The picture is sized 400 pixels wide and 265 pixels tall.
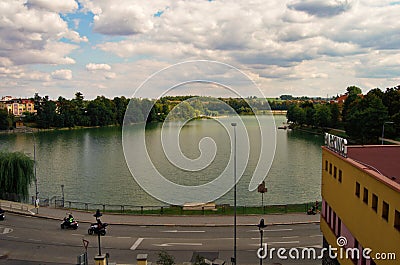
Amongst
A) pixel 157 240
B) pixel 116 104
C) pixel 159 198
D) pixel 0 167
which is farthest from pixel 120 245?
pixel 116 104

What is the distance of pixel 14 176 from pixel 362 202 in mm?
36708

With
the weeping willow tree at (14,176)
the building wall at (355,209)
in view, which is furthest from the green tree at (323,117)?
the building wall at (355,209)

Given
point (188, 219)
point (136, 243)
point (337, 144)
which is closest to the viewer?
point (337, 144)

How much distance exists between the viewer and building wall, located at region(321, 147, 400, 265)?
13334 mm

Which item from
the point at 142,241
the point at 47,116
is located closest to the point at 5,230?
the point at 142,241

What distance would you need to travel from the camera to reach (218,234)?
26891 mm

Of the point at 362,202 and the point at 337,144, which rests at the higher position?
the point at 337,144

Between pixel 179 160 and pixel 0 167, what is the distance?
30.5 m

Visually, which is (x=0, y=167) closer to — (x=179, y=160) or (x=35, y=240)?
(x=35, y=240)

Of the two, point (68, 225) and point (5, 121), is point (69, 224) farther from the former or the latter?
point (5, 121)

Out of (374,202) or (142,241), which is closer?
(374,202)

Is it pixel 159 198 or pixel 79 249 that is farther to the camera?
→ pixel 159 198

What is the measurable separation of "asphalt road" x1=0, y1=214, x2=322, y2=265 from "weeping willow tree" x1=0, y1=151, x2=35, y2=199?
12.7m

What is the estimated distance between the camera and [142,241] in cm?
2577
